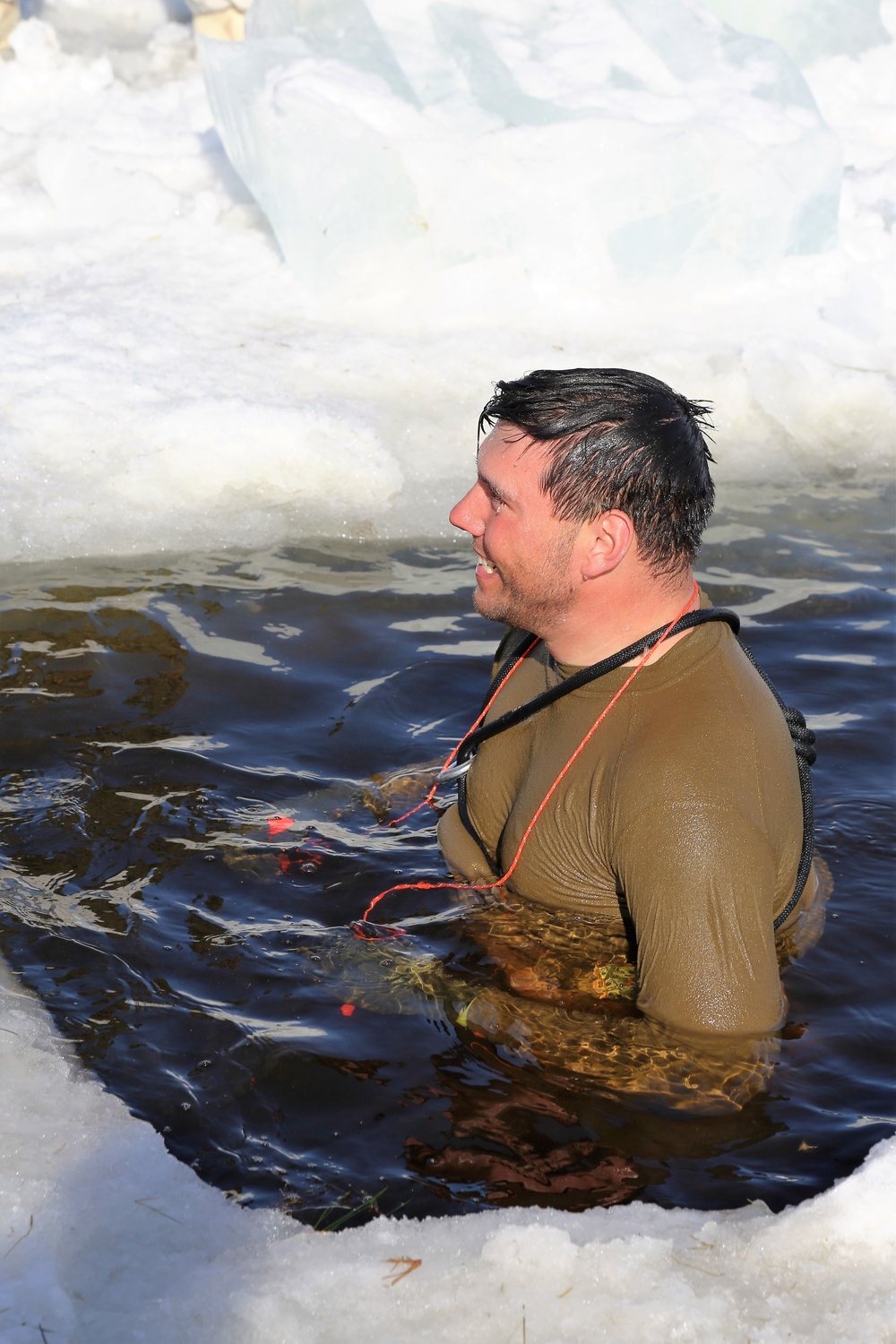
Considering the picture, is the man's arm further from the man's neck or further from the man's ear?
the man's ear

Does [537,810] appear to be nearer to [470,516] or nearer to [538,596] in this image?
[538,596]

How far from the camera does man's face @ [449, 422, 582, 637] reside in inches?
109

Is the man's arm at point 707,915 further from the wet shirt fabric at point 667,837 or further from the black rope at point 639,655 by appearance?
the black rope at point 639,655

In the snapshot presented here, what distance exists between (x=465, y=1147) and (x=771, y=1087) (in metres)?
0.68

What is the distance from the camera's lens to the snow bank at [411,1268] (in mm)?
2182

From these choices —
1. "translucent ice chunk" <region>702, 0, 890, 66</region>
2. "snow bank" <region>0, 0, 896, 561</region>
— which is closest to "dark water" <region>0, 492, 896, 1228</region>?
"snow bank" <region>0, 0, 896, 561</region>

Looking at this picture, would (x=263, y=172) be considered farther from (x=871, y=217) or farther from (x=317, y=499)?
(x=871, y=217)

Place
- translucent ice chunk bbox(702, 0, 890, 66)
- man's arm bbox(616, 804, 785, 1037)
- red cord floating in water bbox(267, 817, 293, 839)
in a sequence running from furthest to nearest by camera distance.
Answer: translucent ice chunk bbox(702, 0, 890, 66) → red cord floating in water bbox(267, 817, 293, 839) → man's arm bbox(616, 804, 785, 1037)

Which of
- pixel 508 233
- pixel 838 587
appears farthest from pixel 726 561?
pixel 508 233

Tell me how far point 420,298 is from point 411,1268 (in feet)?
19.5

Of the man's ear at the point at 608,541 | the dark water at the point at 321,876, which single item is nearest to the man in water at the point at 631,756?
the man's ear at the point at 608,541

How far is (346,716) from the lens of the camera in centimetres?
454

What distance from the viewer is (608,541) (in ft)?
8.98

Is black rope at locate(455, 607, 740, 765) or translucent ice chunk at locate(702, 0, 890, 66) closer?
black rope at locate(455, 607, 740, 765)
